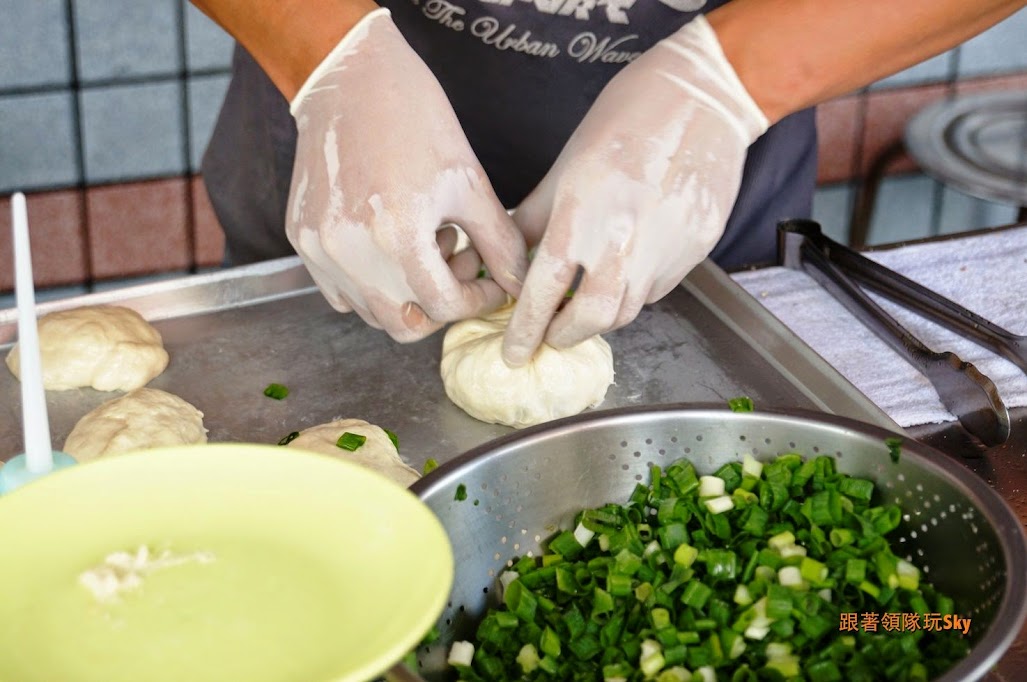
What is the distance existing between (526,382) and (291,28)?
53 centimetres

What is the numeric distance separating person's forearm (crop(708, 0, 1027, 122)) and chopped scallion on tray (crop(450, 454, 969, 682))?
459 mm

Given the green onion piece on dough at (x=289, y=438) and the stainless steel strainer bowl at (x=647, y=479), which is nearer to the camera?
the stainless steel strainer bowl at (x=647, y=479)

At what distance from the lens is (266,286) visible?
1711 millimetres

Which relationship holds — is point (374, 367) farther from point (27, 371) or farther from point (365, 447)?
point (27, 371)

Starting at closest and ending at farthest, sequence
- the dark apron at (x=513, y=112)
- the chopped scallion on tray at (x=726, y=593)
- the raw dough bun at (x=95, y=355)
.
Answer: the chopped scallion on tray at (x=726, y=593) → the raw dough bun at (x=95, y=355) → the dark apron at (x=513, y=112)

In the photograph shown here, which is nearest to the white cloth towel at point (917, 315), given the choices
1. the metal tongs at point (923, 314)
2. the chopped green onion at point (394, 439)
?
the metal tongs at point (923, 314)

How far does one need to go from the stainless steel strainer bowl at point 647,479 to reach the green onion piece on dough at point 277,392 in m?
0.44

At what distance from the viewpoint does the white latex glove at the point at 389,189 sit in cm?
130

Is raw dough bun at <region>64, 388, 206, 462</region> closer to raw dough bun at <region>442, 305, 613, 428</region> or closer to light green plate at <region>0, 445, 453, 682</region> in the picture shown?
raw dough bun at <region>442, 305, 613, 428</region>

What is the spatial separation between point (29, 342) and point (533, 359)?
675mm

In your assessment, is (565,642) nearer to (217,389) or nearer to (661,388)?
(661,388)

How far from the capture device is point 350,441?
1343 mm

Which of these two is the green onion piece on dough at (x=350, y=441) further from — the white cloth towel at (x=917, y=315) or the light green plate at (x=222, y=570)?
the white cloth towel at (x=917, y=315)

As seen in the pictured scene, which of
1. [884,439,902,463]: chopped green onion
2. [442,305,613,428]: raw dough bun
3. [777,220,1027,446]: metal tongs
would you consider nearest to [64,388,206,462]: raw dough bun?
[442,305,613,428]: raw dough bun
